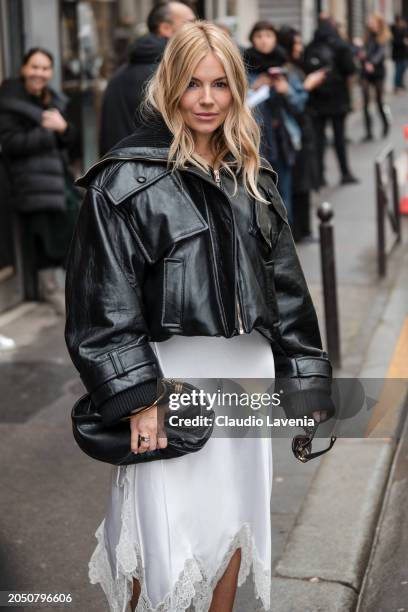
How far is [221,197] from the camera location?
9.54 ft

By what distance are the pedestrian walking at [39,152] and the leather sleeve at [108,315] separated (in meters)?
4.81

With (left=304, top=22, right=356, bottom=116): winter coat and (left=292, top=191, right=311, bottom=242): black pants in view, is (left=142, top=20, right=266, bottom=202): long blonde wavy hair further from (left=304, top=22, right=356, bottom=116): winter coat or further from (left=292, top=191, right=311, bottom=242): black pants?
(left=304, top=22, right=356, bottom=116): winter coat

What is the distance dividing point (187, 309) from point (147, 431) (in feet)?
1.08

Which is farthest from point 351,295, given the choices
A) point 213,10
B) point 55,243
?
point 213,10

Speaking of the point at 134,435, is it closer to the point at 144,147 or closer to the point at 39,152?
the point at 144,147

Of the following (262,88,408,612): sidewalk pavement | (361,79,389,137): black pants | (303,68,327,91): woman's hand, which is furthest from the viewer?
(361,79,389,137): black pants

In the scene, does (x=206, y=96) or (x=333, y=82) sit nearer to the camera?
(x=206, y=96)

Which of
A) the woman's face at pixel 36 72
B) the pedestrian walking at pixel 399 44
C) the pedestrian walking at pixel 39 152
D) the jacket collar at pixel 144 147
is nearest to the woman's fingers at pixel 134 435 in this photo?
the jacket collar at pixel 144 147

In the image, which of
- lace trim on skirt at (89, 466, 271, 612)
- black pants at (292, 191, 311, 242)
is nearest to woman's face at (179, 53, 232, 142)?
lace trim on skirt at (89, 466, 271, 612)

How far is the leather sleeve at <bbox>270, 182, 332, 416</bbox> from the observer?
306cm

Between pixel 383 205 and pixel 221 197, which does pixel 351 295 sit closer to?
pixel 383 205

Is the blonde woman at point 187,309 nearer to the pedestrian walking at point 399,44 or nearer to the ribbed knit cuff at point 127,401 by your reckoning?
the ribbed knit cuff at point 127,401

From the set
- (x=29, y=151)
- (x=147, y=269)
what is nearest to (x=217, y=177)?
(x=147, y=269)

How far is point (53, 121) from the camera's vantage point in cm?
759
